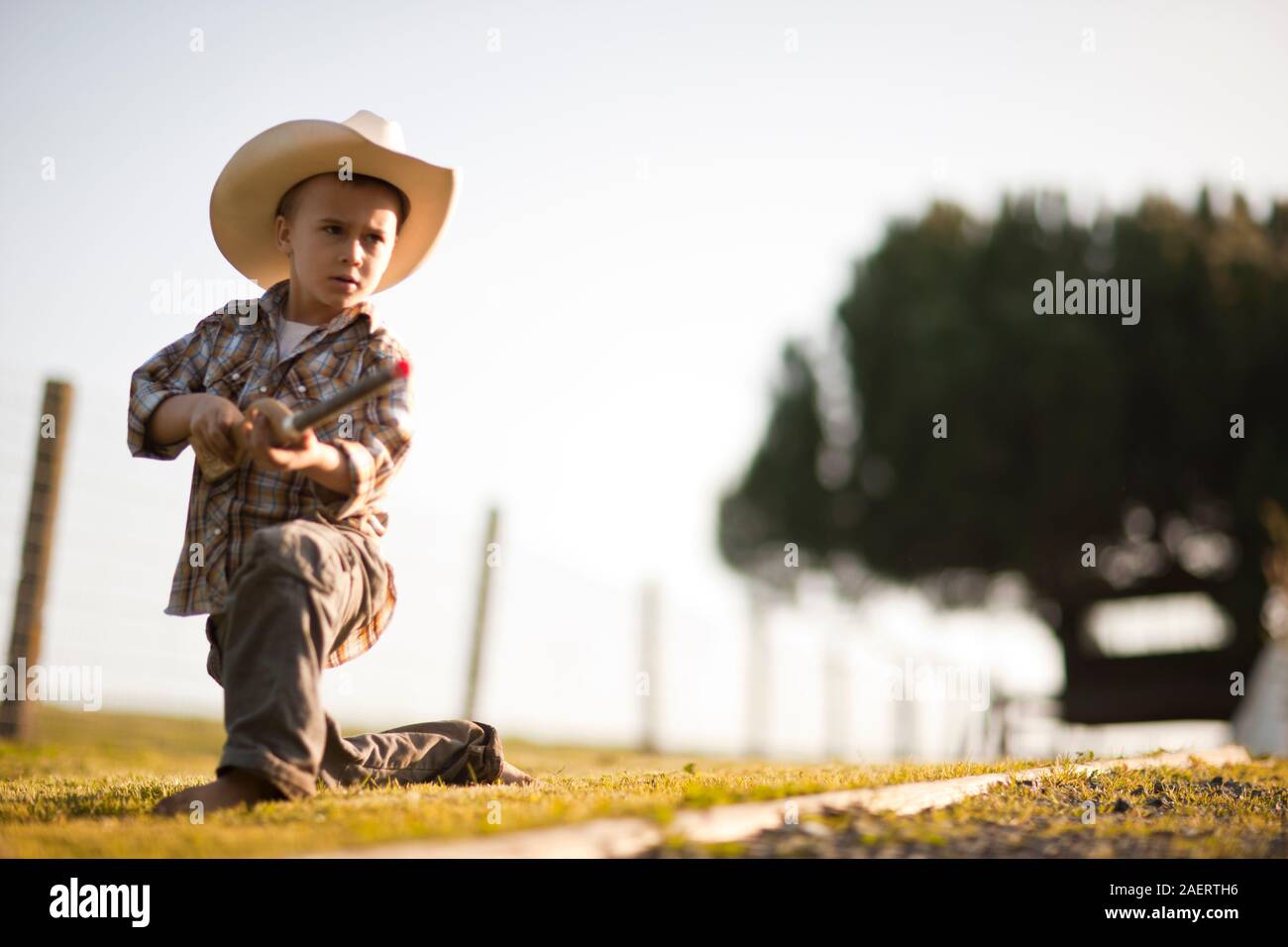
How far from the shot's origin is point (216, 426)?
3195 millimetres

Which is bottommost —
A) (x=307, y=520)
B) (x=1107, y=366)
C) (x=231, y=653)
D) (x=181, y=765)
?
(x=181, y=765)

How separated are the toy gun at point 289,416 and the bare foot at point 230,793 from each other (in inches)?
33.5

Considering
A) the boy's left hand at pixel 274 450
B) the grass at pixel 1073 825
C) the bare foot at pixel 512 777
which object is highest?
the boy's left hand at pixel 274 450

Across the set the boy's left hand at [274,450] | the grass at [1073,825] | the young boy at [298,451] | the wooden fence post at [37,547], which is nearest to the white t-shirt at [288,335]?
the young boy at [298,451]

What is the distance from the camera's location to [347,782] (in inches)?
137

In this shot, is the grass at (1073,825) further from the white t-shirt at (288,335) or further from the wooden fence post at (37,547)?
the wooden fence post at (37,547)

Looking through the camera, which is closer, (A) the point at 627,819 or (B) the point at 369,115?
(A) the point at 627,819

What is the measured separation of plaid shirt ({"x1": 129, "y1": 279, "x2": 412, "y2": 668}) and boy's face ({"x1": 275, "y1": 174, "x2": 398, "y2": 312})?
9cm

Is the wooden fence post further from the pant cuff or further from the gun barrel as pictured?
the gun barrel

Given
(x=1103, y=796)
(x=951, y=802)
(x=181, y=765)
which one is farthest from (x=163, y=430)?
(x=181, y=765)

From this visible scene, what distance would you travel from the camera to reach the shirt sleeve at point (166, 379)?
3.53 metres
